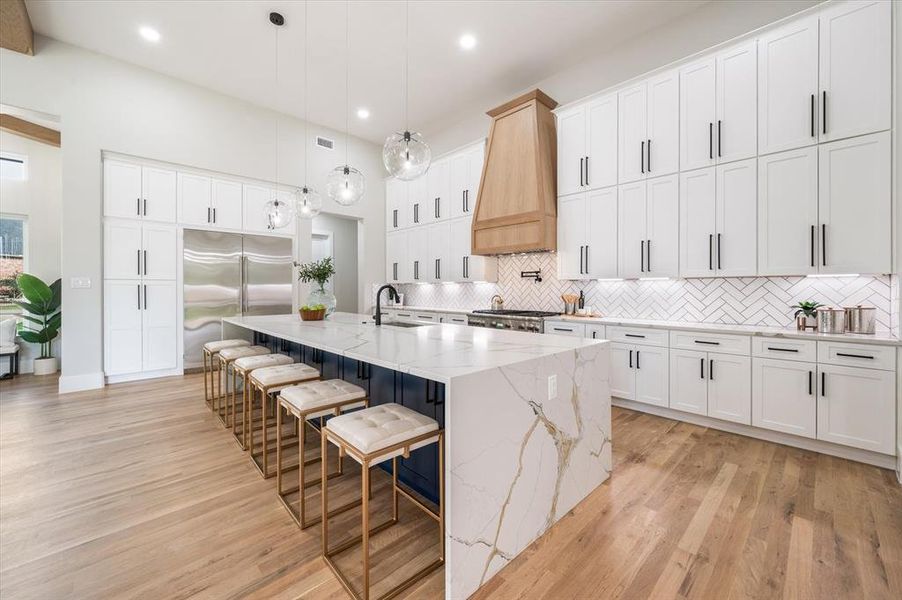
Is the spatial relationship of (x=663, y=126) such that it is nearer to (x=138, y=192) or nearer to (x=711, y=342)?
(x=711, y=342)

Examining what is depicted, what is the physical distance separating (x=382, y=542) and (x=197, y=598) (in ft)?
2.45

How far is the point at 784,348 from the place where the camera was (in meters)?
2.78

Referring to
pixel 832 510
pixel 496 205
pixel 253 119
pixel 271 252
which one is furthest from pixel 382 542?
pixel 253 119

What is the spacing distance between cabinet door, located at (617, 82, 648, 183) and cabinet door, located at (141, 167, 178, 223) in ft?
18.7

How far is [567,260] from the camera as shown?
14.4 feet

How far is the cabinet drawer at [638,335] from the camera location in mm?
3414

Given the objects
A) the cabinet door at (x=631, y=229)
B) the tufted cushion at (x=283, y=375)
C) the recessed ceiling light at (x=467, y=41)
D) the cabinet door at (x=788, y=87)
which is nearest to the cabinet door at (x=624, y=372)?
the cabinet door at (x=631, y=229)

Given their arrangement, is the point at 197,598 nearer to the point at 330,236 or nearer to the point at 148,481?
the point at 148,481

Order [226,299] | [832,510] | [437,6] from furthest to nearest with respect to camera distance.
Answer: [226,299]
[437,6]
[832,510]

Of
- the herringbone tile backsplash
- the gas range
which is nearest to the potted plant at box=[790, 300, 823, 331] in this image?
the herringbone tile backsplash

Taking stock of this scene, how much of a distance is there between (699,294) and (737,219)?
2.65 feet

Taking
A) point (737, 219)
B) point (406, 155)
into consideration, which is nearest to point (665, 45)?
point (737, 219)

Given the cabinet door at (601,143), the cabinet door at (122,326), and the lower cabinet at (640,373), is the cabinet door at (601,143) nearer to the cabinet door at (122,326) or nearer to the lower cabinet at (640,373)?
the lower cabinet at (640,373)

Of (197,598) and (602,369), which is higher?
(602,369)
